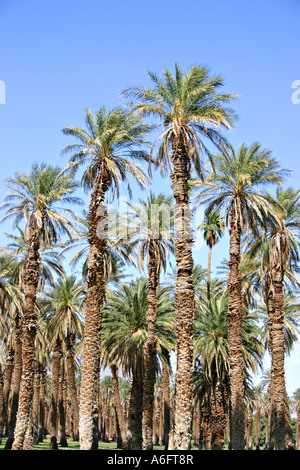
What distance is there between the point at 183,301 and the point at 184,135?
713cm

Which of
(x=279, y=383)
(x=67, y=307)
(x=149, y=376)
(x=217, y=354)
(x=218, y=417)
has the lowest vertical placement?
(x=218, y=417)

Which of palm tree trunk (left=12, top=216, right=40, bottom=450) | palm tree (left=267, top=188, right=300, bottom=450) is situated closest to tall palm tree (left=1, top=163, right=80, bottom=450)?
palm tree trunk (left=12, top=216, right=40, bottom=450)

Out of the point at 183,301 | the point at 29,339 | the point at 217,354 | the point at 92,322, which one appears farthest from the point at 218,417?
the point at 183,301

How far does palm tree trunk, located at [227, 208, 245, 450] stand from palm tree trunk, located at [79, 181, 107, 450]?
7.62 metres

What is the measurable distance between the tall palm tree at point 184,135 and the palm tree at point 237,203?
14.8ft

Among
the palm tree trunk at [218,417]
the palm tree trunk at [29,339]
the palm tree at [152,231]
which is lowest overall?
the palm tree trunk at [218,417]

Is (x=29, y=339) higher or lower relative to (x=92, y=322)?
lower

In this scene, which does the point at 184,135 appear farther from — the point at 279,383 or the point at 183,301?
the point at 279,383

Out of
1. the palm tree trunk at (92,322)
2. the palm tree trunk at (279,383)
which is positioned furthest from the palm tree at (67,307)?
the palm tree trunk at (92,322)

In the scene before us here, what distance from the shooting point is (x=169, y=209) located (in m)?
36.6

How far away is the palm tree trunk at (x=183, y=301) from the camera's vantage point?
1839cm

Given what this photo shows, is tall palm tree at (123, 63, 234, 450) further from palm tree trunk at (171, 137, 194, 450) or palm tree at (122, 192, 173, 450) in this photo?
palm tree at (122, 192, 173, 450)

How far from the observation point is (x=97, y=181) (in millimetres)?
24156

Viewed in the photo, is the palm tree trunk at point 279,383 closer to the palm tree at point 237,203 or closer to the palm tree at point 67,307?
the palm tree at point 237,203
